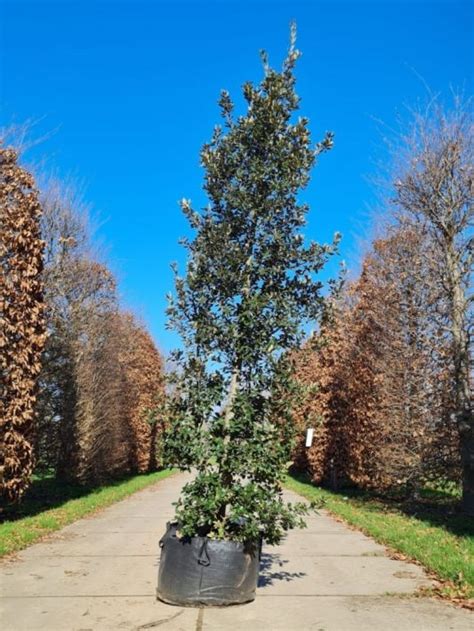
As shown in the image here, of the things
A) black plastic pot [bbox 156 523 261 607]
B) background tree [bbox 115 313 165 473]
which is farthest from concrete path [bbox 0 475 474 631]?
background tree [bbox 115 313 165 473]

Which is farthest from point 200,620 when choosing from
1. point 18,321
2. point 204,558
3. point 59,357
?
point 59,357

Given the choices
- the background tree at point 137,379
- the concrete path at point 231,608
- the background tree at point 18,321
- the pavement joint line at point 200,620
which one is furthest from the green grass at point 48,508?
the background tree at point 137,379

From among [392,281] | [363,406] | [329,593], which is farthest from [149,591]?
[363,406]

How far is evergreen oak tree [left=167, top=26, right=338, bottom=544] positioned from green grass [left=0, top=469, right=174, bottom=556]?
2.06 ft

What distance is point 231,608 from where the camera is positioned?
5691 mm

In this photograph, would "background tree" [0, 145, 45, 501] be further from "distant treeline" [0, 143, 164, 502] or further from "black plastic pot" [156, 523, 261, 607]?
"black plastic pot" [156, 523, 261, 607]

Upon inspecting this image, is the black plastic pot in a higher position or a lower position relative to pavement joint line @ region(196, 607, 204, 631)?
higher

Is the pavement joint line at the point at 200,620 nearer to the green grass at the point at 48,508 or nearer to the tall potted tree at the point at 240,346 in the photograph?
the tall potted tree at the point at 240,346

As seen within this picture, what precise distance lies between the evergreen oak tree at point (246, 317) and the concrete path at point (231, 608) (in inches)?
31.0

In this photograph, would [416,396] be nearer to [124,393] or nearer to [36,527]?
[36,527]

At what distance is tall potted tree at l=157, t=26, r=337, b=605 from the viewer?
5.87 meters

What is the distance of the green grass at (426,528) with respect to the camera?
6949 millimetres

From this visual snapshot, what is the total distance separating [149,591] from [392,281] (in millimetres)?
10846

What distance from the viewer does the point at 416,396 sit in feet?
46.0
